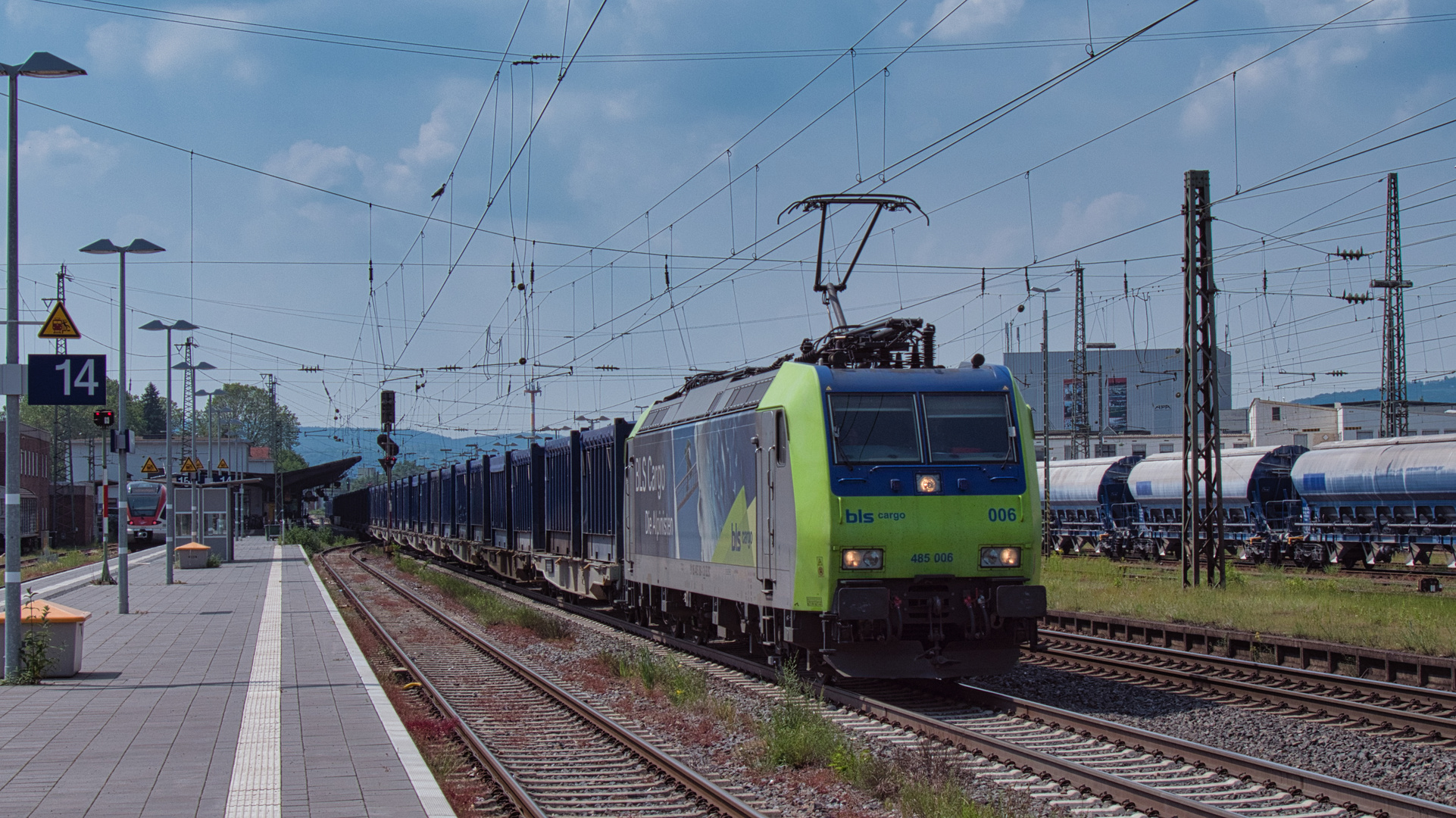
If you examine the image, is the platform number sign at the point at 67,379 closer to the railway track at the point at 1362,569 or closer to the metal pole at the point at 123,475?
the metal pole at the point at 123,475

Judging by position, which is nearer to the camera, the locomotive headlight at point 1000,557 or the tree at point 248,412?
the locomotive headlight at point 1000,557

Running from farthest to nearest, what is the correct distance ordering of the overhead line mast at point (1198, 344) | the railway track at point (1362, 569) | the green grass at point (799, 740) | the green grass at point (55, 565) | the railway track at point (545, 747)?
the green grass at point (55, 565), the railway track at point (1362, 569), the overhead line mast at point (1198, 344), the green grass at point (799, 740), the railway track at point (545, 747)

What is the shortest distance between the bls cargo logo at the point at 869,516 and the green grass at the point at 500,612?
855 centimetres

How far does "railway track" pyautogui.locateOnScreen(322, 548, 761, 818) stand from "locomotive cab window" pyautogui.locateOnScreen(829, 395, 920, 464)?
3.40m

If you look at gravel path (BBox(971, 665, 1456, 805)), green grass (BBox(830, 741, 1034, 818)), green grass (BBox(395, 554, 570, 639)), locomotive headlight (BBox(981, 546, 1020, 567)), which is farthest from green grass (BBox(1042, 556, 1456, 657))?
green grass (BBox(395, 554, 570, 639))

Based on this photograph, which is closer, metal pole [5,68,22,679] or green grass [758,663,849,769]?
green grass [758,663,849,769]

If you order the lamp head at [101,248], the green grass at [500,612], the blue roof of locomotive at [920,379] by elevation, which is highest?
the lamp head at [101,248]

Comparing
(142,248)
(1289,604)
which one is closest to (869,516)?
(1289,604)

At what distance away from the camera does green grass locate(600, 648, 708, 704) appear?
486 inches

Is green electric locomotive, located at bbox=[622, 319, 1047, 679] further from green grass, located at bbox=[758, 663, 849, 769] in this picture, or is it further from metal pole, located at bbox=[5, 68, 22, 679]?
metal pole, located at bbox=[5, 68, 22, 679]

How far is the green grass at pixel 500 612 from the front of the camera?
19531 millimetres

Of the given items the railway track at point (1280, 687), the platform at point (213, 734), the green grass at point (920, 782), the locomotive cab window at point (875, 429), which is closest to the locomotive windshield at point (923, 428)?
the locomotive cab window at point (875, 429)

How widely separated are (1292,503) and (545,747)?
2720cm

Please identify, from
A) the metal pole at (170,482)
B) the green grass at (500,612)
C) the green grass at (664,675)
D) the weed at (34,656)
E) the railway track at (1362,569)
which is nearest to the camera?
the green grass at (664,675)
